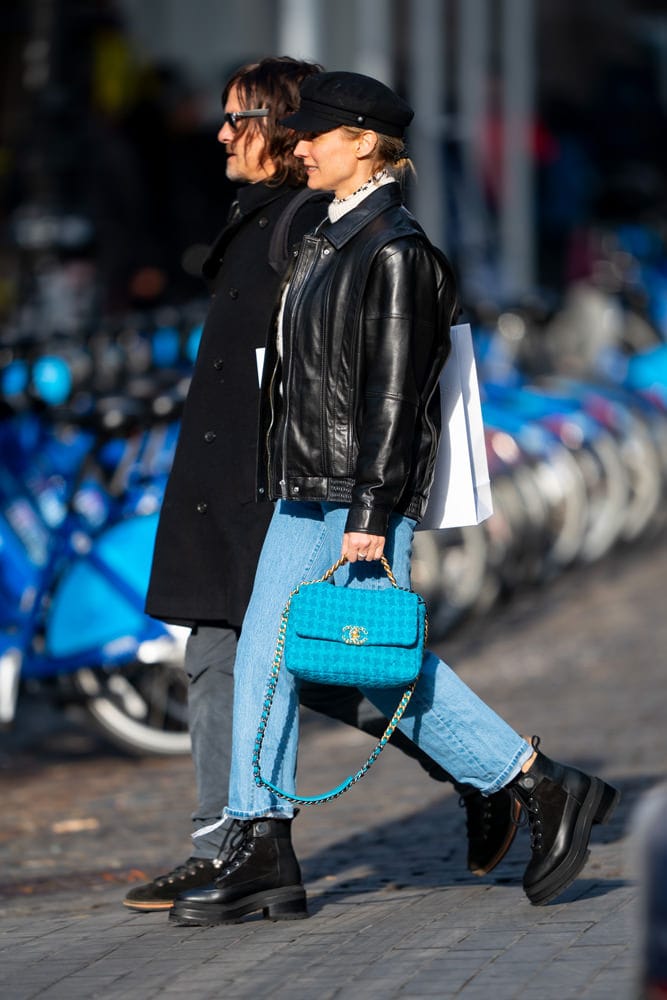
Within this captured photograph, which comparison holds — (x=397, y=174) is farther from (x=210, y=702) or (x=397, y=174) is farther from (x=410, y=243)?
(x=210, y=702)

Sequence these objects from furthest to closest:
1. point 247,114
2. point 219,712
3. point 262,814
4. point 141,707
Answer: point 141,707 → point 219,712 → point 247,114 → point 262,814

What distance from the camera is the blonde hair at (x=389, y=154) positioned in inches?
172

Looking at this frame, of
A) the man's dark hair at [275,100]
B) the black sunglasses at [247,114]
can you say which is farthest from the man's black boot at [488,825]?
the black sunglasses at [247,114]

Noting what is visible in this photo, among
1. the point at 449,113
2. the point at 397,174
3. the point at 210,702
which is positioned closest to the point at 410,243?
the point at 397,174

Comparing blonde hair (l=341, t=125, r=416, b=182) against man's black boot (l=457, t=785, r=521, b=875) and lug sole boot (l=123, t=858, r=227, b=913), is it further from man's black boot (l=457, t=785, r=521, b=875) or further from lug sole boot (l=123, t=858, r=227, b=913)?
lug sole boot (l=123, t=858, r=227, b=913)

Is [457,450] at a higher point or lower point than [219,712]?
higher

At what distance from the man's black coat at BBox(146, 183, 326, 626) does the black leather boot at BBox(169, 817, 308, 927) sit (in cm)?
49

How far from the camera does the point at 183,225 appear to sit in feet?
43.3

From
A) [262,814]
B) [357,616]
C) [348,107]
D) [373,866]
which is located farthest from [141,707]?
[348,107]

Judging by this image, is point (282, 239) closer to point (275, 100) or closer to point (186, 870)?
point (275, 100)

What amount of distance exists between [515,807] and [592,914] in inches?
12.7

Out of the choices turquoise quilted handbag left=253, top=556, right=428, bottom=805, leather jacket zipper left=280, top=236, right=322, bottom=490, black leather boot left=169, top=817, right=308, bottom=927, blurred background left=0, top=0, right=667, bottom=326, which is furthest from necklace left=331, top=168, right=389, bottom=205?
blurred background left=0, top=0, right=667, bottom=326

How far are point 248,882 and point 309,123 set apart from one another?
1683 mm

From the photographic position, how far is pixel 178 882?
4.71 metres
